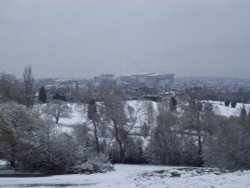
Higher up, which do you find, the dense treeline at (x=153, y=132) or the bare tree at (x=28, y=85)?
the bare tree at (x=28, y=85)

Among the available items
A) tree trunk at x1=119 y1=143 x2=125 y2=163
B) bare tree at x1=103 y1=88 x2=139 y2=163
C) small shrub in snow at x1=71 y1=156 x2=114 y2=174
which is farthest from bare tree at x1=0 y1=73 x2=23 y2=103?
small shrub in snow at x1=71 y1=156 x2=114 y2=174

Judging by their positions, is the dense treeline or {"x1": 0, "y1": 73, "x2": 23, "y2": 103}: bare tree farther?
{"x1": 0, "y1": 73, "x2": 23, "y2": 103}: bare tree

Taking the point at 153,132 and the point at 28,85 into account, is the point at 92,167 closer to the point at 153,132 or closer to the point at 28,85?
the point at 153,132

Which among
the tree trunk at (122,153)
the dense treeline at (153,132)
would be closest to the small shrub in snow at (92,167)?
the dense treeline at (153,132)

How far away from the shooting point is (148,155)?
39.6 meters

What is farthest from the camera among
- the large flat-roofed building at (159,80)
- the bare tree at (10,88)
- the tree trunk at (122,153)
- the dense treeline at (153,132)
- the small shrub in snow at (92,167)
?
the large flat-roofed building at (159,80)

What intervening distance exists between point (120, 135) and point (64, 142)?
15082 mm

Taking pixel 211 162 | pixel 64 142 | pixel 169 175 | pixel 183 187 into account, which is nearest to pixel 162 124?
pixel 211 162

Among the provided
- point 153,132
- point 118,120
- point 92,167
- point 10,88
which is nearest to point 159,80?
point 10,88

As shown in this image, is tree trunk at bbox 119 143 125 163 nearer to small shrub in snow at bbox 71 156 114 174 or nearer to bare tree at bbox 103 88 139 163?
bare tree at bbox 103 88 139 163

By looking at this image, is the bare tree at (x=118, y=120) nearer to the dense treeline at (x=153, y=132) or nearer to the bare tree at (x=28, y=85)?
the dense treeline at (x=153, y=132)

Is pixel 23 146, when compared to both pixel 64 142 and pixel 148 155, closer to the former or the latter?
pixel 64 142

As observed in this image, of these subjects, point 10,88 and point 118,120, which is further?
point 10,88

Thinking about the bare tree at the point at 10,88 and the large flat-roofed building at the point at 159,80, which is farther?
the large flat-roofed building at the point at 159,80
